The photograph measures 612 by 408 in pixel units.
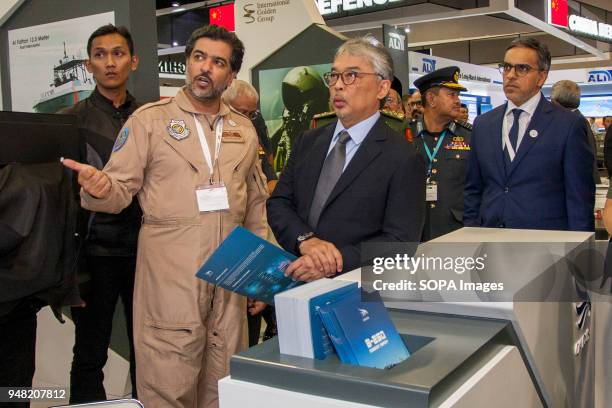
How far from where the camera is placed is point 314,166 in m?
2.05

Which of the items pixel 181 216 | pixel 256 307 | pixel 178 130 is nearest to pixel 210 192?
pixel 181 216

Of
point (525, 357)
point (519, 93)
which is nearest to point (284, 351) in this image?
point (525, 357)

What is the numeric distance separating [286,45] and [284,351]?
13.8 feet

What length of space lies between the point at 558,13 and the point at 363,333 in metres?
11.3

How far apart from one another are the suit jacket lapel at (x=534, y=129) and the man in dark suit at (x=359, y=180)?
919 mm

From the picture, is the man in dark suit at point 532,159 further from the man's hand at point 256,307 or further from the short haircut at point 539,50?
the man's hand at point 256,307

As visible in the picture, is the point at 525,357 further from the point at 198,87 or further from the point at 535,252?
the point at 198,87

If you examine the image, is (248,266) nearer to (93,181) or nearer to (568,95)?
(93,181)

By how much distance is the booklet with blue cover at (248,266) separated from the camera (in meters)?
1.53

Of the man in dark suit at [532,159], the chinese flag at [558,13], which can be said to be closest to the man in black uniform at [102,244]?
the man in dark suit at [532,159]

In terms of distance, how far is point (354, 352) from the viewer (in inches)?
44.0

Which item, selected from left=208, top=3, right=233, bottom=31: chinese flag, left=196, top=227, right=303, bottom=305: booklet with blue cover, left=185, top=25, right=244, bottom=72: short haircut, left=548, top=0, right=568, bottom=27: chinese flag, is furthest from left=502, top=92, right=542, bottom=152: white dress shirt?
left=208, top=3, right=233, bottom=31: chinese flag

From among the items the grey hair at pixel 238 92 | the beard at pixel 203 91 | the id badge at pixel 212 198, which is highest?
the grey hair at pixel 238 92

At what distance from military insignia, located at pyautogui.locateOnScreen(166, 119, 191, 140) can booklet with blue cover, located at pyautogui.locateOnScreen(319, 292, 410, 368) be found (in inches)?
46.2
